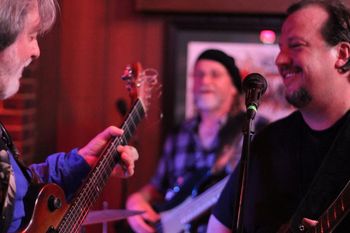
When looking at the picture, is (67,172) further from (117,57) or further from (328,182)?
(117,57)

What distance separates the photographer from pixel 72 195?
1.63m

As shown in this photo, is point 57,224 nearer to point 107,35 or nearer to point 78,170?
point 78,170

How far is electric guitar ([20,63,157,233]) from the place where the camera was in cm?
139

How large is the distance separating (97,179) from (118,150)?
0.38 ft

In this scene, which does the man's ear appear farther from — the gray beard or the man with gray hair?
the man with gray hair

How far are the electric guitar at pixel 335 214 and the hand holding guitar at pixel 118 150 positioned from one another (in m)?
0.55

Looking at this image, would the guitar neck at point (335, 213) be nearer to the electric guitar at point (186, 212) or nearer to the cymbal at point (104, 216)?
the cymbal at point (104, 216)

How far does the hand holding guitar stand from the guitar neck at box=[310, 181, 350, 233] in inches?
22.0

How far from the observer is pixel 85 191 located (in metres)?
1.55

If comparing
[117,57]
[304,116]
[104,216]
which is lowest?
[104,216]


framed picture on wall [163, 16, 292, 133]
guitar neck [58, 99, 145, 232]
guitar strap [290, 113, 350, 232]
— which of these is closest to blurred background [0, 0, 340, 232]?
framed picture on wall [163, 16, 292, 133]

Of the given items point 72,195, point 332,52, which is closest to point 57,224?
point 72,195

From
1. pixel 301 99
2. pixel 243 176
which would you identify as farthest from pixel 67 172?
pixel 301 99

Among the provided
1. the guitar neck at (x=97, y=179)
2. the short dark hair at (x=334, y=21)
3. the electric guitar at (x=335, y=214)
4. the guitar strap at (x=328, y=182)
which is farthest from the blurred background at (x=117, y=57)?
the electric guitar at (x=335, y=214)
